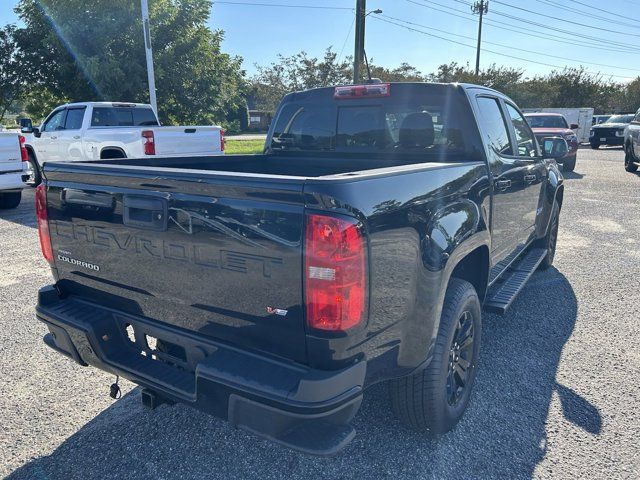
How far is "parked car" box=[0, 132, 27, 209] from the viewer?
855 cm

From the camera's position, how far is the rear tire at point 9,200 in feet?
30.1

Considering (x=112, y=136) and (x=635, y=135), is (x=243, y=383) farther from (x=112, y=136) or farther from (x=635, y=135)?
(x=635, y=135)

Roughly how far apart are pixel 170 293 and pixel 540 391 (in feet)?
8.12

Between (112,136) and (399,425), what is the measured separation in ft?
29.4

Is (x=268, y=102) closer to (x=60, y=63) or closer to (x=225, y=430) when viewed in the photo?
(x=60, y=63)

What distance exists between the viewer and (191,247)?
2.02m

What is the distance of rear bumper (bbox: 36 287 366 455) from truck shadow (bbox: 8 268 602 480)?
0.53m

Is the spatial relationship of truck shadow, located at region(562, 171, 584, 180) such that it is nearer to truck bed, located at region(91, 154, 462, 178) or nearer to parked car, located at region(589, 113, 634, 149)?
parked car, located at region(589, 113, 634, 149)

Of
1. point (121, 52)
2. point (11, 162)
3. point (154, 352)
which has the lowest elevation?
point (154, 352)

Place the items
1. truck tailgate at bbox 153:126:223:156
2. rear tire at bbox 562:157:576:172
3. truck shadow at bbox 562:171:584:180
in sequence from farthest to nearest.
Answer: rear tire at bbox 562:157:576:172 → truck shadow at bbox 562:171:584:180 → truck tailgate at bbox 153:126:223:156

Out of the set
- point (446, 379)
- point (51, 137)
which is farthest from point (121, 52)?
point (446, 379)

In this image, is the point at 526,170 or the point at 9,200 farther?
the point at 9,200

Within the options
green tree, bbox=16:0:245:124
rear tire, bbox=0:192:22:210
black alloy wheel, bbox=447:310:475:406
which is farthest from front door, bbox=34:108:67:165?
black alloy wheel, bbox=447:310:475:406

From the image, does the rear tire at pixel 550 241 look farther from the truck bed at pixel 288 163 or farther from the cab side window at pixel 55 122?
the cab side window at pixel 55 122
